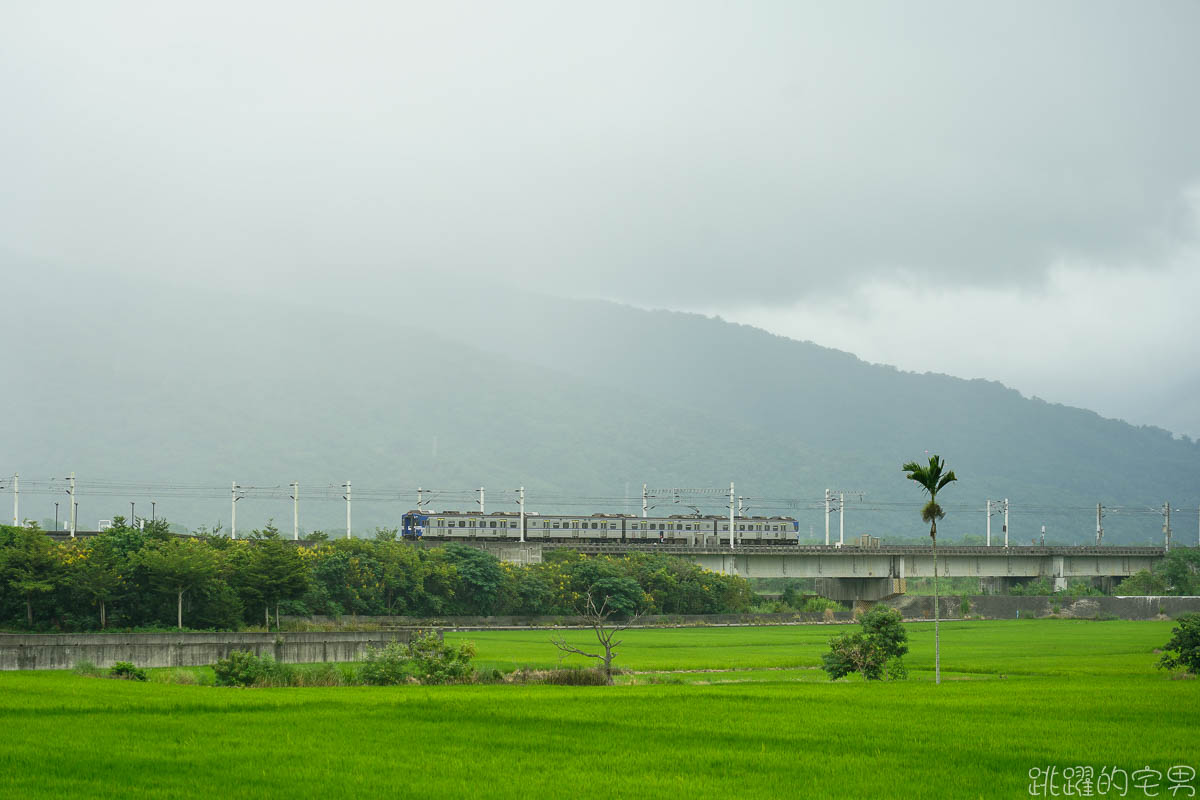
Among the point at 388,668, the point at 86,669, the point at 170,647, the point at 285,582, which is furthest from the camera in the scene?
the point at 285,582

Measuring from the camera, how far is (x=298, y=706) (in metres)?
33.2

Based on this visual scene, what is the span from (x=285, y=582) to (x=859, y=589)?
73678 mm

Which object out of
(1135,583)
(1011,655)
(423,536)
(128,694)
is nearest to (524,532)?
(423,536)

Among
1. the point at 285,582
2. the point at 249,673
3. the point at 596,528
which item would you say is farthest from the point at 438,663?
the point at 596,528

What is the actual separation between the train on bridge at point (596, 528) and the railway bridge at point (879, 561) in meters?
1.90

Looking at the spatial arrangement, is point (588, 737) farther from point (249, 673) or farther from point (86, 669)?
point (86, 669)

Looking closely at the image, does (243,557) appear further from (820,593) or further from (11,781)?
(820,593)

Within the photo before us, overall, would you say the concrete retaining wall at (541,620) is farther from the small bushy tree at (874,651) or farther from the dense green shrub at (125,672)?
the small bushy tree at (874,651)

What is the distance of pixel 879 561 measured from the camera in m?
119

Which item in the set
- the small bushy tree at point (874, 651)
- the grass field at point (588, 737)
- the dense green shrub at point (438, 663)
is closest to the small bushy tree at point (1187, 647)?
the grass field at point (588, 737)

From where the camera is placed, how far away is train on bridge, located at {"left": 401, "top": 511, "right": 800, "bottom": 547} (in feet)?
356

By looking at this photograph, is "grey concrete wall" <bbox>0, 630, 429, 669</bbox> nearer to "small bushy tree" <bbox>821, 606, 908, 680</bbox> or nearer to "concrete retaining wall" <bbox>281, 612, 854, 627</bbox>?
"concrete retaining wall" <bbox>281, 612, 854, 627</bbox>

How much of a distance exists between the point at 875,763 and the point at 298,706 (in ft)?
55.9

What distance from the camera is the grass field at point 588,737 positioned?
21.5 metres
